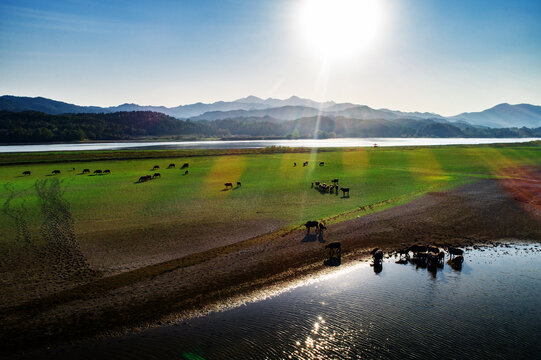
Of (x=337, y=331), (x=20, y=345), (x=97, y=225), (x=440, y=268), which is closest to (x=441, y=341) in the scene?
(x=337, y=331)

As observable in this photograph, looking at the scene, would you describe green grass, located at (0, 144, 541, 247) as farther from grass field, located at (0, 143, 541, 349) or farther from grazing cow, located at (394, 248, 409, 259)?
grazing cow, located at (394, 248, 409, 259)

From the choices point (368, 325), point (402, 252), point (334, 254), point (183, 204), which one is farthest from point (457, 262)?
point (183, 204)

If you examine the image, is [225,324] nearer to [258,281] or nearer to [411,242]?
[258,281]

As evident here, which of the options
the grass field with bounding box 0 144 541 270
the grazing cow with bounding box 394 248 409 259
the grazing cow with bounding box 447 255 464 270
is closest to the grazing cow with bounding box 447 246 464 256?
the grazing cow with bounding box 447 255 464 270

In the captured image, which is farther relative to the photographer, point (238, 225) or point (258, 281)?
point (238, 225)

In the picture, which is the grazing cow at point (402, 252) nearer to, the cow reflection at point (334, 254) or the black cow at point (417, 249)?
the black cow at point (417, 249)

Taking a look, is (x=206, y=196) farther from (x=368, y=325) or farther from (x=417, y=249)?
(x=368, y=325)
